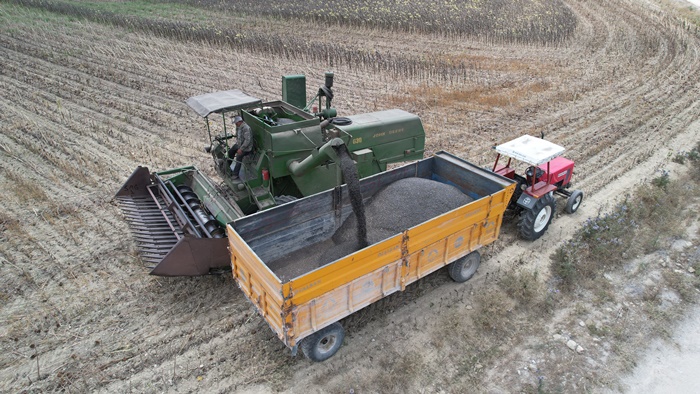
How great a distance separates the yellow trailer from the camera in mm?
5160

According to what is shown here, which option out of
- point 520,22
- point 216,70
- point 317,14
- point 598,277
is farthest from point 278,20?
point 598,277

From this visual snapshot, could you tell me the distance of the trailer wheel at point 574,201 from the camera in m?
8.63

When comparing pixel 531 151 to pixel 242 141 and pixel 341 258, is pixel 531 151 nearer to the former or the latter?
pixel 341 258

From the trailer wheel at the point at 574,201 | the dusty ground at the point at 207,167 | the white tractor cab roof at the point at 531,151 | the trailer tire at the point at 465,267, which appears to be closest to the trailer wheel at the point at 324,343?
the dusty ground at the point at 207,167

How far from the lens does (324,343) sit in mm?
5844

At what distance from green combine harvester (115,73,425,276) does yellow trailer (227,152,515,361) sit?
0.58m

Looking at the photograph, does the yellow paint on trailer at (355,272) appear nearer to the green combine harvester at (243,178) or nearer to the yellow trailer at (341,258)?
the yellow trailer at (341,258)

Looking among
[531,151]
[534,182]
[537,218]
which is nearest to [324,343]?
[537,218]

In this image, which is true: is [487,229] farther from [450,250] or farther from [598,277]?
[598,277]

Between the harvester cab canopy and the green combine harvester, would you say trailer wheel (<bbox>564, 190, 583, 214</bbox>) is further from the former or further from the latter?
the harvester cab canopy

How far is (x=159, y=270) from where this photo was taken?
6.16m

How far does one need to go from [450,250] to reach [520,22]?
2019cm

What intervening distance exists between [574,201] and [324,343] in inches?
220

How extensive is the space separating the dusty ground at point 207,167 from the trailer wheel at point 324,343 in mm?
149
